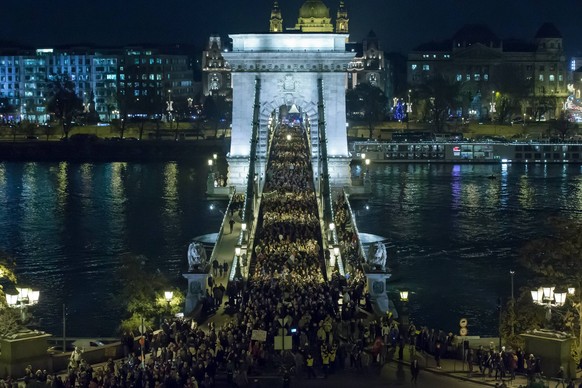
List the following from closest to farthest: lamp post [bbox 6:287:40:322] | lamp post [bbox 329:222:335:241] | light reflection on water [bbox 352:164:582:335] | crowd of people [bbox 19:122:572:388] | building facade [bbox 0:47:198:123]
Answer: crowd of people [bbox 19:122:572:388]
lamp post [bbox 6:287:40:322]
lamp post [bbox 329:222:335:241]
light reflection on water [bbox 352:164:582:335]
building facade [bbox 0:47:198:123]

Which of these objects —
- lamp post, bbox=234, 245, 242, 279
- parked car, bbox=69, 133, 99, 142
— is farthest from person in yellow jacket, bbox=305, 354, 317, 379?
parked car, bbox=69, 133, 99, 142

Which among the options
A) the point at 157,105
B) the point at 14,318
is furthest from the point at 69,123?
the point at 14,318

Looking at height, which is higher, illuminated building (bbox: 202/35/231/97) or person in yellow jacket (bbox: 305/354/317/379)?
illuminated building (bbox: 202/35/231/97)

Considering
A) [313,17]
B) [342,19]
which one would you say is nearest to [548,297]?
[313,17]

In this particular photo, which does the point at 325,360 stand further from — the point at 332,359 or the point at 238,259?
the point at 238,259

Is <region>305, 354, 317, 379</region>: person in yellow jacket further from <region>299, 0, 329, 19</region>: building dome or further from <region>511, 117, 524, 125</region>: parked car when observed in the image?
<region>511, 117, 524, 125</region>: parked car

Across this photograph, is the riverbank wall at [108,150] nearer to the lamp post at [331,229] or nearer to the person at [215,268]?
the lamp post at [331,229]

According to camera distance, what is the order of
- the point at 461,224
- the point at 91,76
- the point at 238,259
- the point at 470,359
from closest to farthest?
1. the point at 470,359
2. the point at 238,259
3. the point at 461,224
4. the point at 91,76
